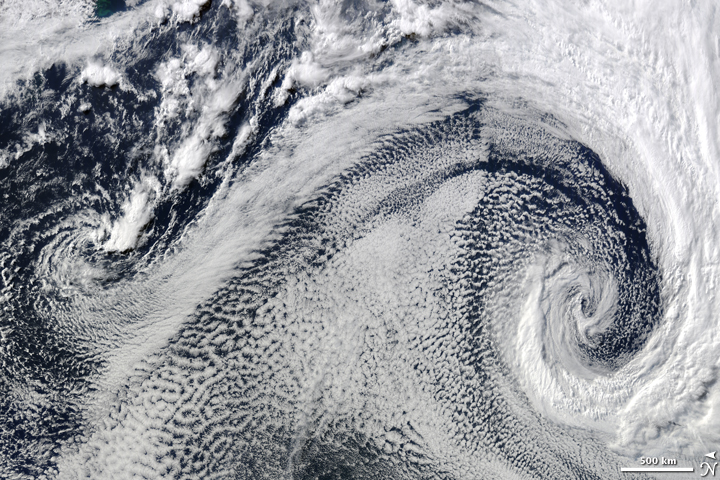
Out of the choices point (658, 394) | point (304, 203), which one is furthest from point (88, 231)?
point (658, 394)

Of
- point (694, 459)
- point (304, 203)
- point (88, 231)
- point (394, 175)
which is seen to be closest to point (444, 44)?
point (394, 175)

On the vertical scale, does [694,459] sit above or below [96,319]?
below

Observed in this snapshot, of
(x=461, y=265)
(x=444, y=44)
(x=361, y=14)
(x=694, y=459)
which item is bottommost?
(x=694, y=459)

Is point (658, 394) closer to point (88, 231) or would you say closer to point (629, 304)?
point (629, 304)

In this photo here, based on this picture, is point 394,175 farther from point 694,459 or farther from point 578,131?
point 694,459

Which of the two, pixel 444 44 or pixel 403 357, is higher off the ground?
pixel 444 44

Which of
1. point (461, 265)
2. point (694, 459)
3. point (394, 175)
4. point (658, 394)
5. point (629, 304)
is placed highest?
point (394, 175)
